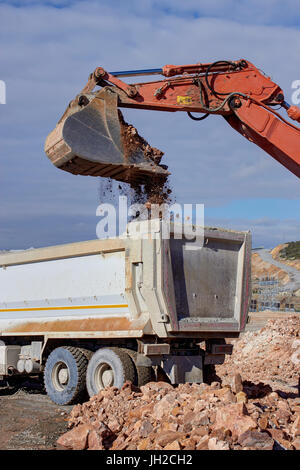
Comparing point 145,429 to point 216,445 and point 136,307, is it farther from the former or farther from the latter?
point 136,307

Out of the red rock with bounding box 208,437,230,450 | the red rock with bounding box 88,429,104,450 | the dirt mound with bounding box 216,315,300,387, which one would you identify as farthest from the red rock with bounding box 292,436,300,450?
the dirt mound with bounding box 216,315,300,387

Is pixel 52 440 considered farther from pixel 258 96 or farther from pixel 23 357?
pixel 258 96

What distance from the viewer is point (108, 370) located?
27.8 feet

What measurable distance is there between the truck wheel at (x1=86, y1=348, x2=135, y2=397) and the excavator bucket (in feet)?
9.10

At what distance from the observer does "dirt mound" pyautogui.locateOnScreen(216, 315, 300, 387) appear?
12367mm

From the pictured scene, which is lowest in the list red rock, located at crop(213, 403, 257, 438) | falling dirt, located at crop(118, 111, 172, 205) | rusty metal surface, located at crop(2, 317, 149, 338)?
red rock, located at crop(213, 403, 257, 438)

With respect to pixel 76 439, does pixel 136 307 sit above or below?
above

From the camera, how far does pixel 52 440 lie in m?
6.67

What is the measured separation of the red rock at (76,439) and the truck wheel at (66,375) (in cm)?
254

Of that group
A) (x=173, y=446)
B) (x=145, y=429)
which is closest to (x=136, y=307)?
(x=145, y=429)

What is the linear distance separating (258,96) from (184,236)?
2.58 meters

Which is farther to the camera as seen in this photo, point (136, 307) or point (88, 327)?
point (88, 327)

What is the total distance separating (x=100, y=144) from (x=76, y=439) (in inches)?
177

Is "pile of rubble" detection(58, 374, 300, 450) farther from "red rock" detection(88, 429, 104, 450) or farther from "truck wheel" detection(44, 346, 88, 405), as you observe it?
"truck wheel" detection(44, 346, 88, 405)
